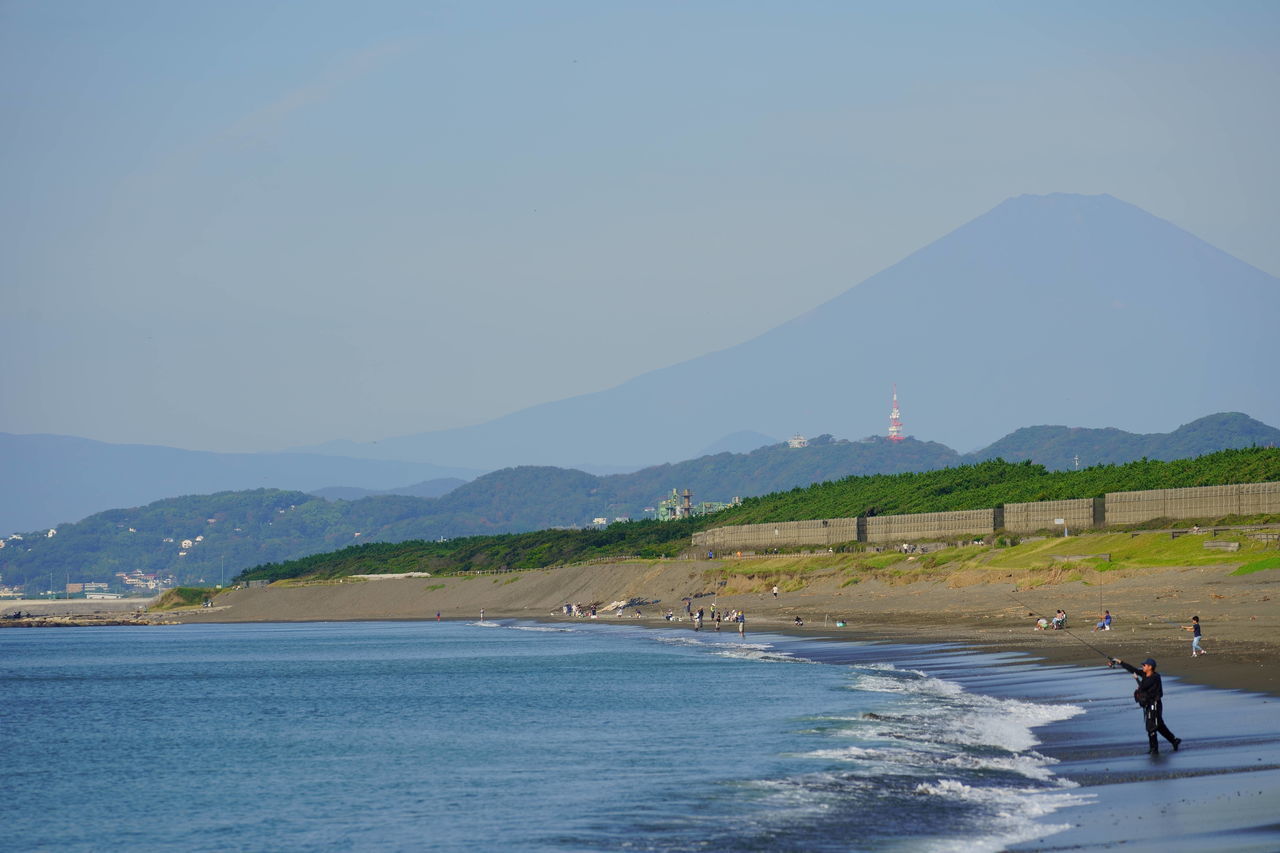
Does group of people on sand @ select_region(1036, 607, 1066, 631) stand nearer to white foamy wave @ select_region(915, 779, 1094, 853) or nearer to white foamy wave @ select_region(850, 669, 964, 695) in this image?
white foamy wave @ select_region(850, 669, 964, 695)

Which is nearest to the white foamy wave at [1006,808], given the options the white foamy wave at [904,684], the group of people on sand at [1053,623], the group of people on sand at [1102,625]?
the white foamy wave at [904,684]

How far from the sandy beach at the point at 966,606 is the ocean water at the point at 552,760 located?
4.95m

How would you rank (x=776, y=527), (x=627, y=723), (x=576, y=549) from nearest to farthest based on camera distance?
(x=627, y=723)
(x=776, y=527)
(x=576, y=549)

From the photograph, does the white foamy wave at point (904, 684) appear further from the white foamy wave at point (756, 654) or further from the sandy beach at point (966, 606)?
the white foamy wave at point (756, 654)

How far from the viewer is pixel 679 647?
7419cm

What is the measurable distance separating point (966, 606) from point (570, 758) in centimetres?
4235

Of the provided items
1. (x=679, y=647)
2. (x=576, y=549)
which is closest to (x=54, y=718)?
(x=679, y=647)

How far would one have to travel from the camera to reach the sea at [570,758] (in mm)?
22906

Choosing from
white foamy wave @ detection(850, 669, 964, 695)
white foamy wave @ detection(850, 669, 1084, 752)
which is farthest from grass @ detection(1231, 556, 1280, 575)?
white foamy wave @ detection(850, 669, 1084, 752)

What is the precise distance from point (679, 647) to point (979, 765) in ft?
159

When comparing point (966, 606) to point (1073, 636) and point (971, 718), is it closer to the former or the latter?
point (1073, 636)

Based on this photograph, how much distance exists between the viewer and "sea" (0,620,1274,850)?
2291cm

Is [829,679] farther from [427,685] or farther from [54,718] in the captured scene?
[54,718]

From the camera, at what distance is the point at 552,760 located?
32250 mm
